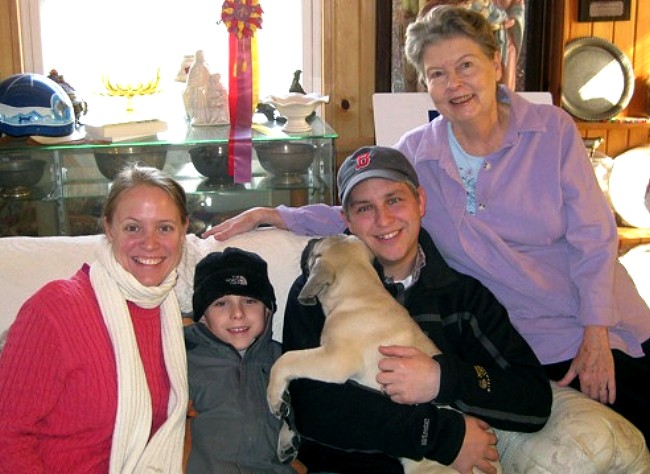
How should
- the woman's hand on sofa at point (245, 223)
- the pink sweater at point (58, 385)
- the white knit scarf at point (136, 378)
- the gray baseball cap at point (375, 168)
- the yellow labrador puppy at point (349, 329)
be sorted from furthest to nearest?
the woman's hand on sofa at point (245, 223) < the gray baseball cap at point (375, 168) < the yellow labrador puppy at point (349, 329) < the white knit scarf at point (136, 378) < the pink sweater at point (58, 385)

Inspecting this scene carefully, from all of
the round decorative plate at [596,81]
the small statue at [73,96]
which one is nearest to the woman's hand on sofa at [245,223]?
the small statue at [73,96]

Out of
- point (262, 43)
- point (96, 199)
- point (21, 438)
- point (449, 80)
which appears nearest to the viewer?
point (21, 438)

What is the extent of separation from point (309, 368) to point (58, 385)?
0.51 metres

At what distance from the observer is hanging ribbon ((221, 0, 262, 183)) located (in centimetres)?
307

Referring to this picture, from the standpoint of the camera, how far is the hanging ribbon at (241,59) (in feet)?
10.1

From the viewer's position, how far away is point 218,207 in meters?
2.89

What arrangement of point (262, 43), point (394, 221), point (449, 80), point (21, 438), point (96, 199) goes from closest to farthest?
1. point (21, 438)
2. point (394, 221)
3. point (449, 80)
4. point (96, 199)
5. point (262, 43)

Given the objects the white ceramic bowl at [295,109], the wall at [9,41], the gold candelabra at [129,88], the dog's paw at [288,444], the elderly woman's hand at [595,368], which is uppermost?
the wall at [9,41]

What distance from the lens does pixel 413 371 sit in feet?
5.31

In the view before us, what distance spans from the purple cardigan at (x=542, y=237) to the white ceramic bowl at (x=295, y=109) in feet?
3.42

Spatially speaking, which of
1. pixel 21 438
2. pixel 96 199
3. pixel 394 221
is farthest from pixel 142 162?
pixel 21 438

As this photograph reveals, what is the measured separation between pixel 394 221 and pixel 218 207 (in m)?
1.24

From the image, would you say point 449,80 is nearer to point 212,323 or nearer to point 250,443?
point 212,323

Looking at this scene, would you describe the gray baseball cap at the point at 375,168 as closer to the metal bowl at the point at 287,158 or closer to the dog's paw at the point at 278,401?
the dog's paw at the point at 278,401
